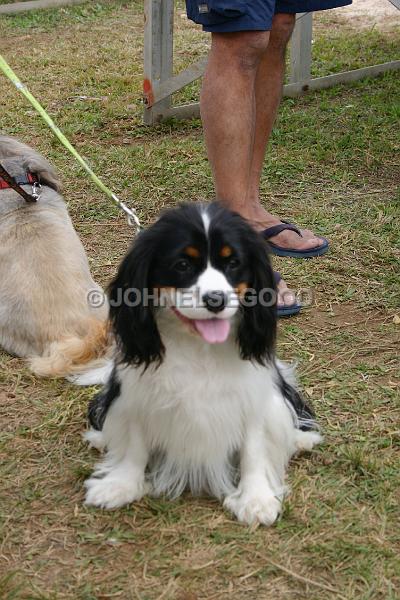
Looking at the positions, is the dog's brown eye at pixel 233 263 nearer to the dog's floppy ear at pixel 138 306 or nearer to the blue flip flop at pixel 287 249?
the dog's floppy ear at pixel 138 306

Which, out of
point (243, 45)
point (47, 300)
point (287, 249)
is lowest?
point (287, 249)

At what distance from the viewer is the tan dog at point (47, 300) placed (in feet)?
10.5

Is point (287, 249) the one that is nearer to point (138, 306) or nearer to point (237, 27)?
point (237, 27)

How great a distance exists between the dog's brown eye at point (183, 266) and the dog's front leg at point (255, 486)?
0.53 m

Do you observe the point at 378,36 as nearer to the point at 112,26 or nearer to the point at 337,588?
the point at 112,26

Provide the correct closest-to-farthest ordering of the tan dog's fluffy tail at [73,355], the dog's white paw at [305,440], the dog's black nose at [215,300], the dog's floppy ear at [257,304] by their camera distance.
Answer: the dog's black nose at [215,300], the dog's floppy ear at [257,304], the dog's white paw at [305,440], the tan dog's fluffy tail at [73,355]

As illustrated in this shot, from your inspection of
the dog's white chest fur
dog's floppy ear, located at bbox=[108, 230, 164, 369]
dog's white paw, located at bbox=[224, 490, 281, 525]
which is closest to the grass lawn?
dog's white paw, located at bbox=[224, 490, 281, 525]

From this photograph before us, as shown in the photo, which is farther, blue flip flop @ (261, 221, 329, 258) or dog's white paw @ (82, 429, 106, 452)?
blue flip flop @ (261, 221, 329, 258)

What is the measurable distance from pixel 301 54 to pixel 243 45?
335cm

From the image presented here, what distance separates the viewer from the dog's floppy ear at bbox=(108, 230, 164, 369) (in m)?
2.26

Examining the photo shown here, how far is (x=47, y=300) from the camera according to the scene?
3271 mm

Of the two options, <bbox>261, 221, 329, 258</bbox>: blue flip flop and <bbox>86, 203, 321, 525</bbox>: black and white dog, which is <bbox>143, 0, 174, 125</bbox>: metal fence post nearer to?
<bbox>261, 221, 329, 258</bbox>: blue flip flop

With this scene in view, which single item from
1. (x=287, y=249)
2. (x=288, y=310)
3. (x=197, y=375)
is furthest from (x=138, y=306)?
(x=287, y=249)

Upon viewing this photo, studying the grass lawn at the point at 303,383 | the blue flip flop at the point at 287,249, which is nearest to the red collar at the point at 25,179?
the grass lawn at the point at 303,383
